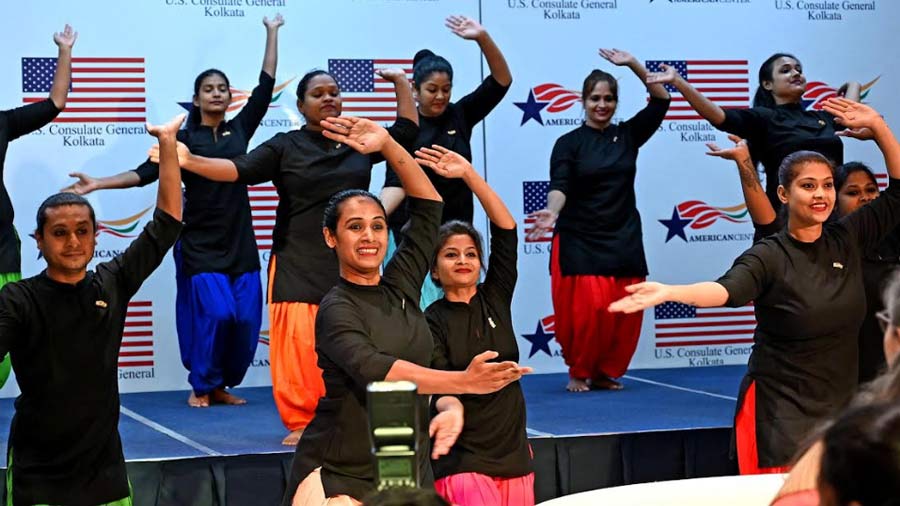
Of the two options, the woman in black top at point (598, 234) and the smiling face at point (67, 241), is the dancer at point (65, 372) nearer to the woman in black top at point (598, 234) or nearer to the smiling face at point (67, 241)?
the smiling face at point (67, 241)

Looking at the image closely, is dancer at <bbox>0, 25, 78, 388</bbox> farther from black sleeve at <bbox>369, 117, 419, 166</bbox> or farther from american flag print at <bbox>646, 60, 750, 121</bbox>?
american flag print at <bbox>646, 60, 750, 121</bbox>

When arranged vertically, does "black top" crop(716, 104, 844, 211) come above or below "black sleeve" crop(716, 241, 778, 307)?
above

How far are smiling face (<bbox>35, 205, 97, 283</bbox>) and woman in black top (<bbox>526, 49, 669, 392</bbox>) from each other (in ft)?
9.67

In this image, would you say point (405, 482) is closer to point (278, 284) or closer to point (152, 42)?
point (278, 284)

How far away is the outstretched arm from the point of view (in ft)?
10.4

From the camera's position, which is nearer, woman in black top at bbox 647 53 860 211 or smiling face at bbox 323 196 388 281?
smiling face at bbox 323 196 388 281

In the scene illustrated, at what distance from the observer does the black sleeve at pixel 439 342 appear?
12.7ft

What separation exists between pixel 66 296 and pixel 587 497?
1.61 metres

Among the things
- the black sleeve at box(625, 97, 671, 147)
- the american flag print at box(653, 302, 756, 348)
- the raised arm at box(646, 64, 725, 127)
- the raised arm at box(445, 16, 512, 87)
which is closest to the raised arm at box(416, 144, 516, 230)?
the raised arm at box(445, 16, 512, 87)

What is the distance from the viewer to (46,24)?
6.50 meters

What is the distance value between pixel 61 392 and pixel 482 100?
104 inches

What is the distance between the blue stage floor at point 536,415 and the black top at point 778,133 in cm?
101

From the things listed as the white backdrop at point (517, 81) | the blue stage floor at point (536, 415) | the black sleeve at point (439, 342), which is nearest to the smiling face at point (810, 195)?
the black sleeve at point (439, 342)

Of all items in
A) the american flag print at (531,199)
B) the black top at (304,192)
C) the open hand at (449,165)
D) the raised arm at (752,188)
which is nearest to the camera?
the open hand at (449,165)
